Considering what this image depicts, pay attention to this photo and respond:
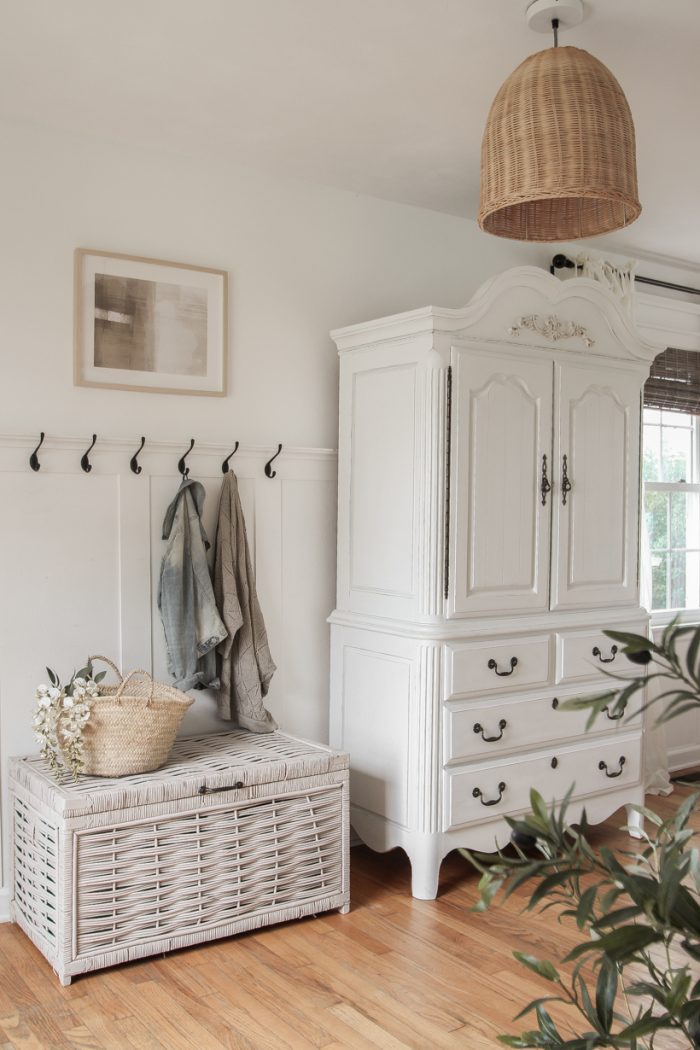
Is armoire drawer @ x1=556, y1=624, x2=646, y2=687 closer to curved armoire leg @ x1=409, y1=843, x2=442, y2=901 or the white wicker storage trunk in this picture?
curved armoire leg @ x1=409, y1=843, x2=442, y2=901

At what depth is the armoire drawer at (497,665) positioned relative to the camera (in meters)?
3.16

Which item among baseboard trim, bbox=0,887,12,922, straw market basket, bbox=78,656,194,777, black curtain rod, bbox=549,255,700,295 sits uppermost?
black curtain rod, bbox=549,255,700,295

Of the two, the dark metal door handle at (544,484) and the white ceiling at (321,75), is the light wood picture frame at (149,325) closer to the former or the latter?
the white ceiling at (321,75)

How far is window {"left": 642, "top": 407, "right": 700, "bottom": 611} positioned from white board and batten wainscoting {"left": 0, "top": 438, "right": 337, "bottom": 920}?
1.91m

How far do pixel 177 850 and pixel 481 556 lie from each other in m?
1.32

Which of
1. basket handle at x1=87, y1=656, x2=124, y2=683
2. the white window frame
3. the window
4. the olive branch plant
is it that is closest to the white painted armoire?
basket handle at x1=87, y1=656, x2=124, y2=683

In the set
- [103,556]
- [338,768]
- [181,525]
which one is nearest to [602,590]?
[338,768]

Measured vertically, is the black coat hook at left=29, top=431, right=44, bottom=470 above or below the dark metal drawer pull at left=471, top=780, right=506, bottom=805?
above

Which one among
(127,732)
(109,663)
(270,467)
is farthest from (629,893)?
(270,467)

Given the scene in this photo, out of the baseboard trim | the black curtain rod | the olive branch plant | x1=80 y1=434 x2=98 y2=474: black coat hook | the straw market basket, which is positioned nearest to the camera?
the olive branch plant

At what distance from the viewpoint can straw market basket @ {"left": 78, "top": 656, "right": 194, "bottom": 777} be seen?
2.71 meters

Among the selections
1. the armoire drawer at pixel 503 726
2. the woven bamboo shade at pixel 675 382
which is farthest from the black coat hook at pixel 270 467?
the woven bamboo shade at pixel 675 382

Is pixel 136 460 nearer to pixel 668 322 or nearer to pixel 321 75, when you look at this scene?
pixel 321 75

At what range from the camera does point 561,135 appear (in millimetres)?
2119
